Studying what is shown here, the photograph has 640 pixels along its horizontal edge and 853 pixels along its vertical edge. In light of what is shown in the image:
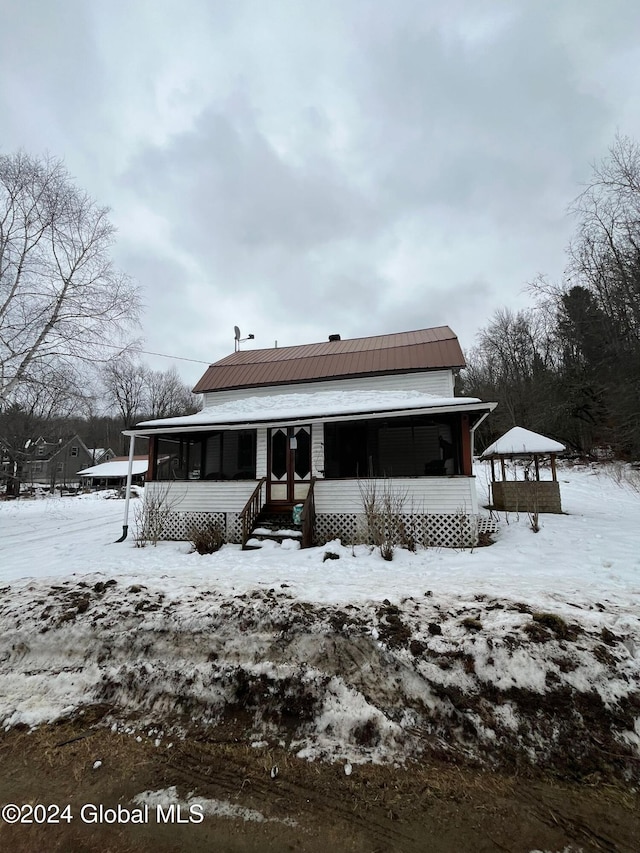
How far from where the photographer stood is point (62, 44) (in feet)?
34.0

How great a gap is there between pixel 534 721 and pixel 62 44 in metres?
17.2

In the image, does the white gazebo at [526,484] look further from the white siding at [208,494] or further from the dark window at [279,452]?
the white siding at [208,494]

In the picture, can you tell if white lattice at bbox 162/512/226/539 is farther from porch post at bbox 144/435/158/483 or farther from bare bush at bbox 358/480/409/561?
bare bush at bbox 358/480/409/561

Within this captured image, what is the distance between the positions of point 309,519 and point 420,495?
9.45 feet

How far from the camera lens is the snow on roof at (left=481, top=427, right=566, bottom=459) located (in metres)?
13.3

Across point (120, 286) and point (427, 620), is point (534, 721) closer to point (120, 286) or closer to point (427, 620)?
point (427, 620)

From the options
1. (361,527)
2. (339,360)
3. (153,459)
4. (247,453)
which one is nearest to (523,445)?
(339,360)

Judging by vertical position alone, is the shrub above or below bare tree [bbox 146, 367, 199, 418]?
below

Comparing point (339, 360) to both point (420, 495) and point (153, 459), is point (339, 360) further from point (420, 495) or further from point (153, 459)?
point (153, 459)

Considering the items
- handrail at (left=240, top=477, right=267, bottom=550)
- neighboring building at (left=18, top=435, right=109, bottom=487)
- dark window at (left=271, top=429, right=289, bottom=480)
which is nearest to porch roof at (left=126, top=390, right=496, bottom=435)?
dark window at (left=271, top=429, right=289, bottom=480)

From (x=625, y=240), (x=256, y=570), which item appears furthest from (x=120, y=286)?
(x=625, y=240)

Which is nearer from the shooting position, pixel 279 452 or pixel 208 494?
pixel 208 494

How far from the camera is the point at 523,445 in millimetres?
13719

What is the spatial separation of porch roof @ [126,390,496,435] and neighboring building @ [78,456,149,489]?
91.3 ft
